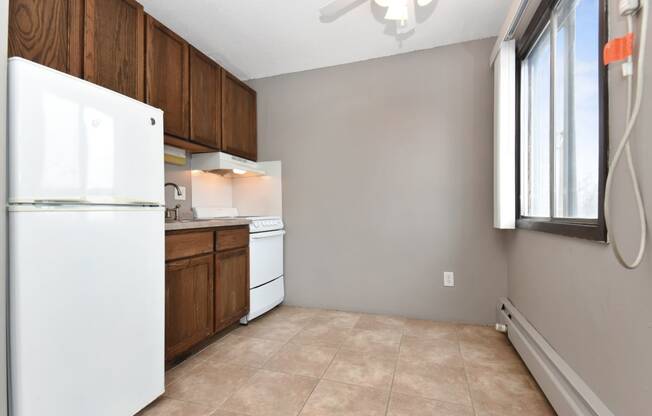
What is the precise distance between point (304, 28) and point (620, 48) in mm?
2008

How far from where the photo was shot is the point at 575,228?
1279mm

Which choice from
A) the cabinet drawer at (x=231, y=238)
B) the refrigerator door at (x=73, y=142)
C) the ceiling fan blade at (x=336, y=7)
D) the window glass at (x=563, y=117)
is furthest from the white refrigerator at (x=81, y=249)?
the window glass at (x=563, y=117)

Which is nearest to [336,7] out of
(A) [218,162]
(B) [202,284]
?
(A) [218,162]

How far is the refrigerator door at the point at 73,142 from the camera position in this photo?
1.02m

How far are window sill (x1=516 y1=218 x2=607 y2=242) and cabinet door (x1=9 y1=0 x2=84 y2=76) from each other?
2379mm

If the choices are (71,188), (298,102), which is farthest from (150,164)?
(298,102)

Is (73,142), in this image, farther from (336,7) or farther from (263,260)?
(263,260)

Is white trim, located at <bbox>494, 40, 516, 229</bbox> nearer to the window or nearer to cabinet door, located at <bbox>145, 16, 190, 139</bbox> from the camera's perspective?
the window

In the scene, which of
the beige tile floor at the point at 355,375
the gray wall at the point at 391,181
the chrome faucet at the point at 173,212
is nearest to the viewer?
the beige tile floor at the point at 355,375

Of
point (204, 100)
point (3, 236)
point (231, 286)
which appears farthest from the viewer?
point (204, 100)

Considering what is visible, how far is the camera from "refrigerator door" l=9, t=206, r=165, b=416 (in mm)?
1016

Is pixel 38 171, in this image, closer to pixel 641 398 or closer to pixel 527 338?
pixel 641 398

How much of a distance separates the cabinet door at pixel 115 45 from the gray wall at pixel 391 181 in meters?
1.45

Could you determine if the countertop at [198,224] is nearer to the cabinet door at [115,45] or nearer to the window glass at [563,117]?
the cabinet door at [115,45]
